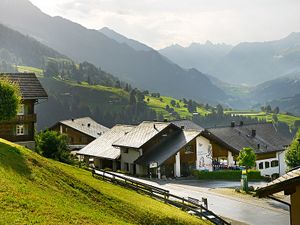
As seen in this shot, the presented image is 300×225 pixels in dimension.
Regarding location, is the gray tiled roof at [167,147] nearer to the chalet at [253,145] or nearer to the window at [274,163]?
the chalet at [253,145]

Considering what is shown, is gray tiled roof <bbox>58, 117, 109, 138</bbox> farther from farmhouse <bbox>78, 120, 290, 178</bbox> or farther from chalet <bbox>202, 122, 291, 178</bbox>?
chalet <bbox>202, 122, 291, 178</bbox>

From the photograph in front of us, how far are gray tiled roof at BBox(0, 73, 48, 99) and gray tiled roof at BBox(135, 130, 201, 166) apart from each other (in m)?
18.9

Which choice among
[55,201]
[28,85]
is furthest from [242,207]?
[28,85]

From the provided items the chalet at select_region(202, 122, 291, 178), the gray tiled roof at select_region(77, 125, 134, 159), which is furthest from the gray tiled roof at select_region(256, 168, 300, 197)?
the gray tiled roof at select_region(77, 125, 134, 159)

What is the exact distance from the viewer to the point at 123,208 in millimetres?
24688

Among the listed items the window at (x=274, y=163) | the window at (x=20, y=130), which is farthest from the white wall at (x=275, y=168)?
the window at (x=20, y=130)

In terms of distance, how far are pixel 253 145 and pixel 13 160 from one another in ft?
200

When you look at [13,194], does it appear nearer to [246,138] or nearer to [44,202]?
[44,202]

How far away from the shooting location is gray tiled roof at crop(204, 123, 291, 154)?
259 feet

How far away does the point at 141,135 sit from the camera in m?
68.8

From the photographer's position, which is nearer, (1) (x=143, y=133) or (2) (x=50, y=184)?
(2) (x=50, y=184)

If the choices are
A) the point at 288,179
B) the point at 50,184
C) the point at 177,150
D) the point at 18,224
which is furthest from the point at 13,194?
the point at 177,150

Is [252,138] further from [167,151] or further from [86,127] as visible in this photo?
[86,127]

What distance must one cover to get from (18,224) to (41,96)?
3779cm
